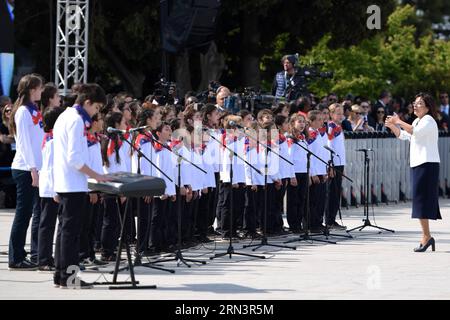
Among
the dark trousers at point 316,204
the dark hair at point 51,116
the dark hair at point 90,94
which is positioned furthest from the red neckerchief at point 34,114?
the dark trousers at point 316,204

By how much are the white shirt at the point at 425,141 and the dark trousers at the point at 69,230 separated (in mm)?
5908

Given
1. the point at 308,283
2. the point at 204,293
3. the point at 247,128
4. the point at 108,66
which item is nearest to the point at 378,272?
the point at 308,283

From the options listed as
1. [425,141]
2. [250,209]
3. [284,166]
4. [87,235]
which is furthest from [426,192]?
[87,235]

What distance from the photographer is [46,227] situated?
44.6 ft

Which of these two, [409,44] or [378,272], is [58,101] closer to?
[378,272]

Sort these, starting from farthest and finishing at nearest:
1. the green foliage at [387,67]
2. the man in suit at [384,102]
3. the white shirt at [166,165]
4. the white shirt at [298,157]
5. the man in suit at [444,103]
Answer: the green foliage at [387,67] → the man in suit at [444,103] → the man in suit at [384,102] → the white shirt at [298,157] → the white shirt at [166,165]

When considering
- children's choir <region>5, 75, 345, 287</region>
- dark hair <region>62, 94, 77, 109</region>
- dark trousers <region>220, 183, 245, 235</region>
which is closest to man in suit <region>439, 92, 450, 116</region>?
children's choir <region>5, 75, 345, 287</region>

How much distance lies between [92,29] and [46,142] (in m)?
18.6

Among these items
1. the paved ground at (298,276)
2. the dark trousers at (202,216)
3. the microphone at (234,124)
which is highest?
the microphone at (234,124)

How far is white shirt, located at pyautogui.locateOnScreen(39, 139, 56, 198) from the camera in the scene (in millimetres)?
13375

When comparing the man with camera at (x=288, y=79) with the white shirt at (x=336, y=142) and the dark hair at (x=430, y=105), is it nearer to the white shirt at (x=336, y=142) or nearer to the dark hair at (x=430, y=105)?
the white shirt at (x=336, y=142)

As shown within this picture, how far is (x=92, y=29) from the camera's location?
31.8 m

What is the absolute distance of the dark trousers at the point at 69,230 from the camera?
1223 cm

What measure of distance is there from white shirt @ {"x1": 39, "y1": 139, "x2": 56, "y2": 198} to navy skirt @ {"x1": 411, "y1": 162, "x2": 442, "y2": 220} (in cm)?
557
